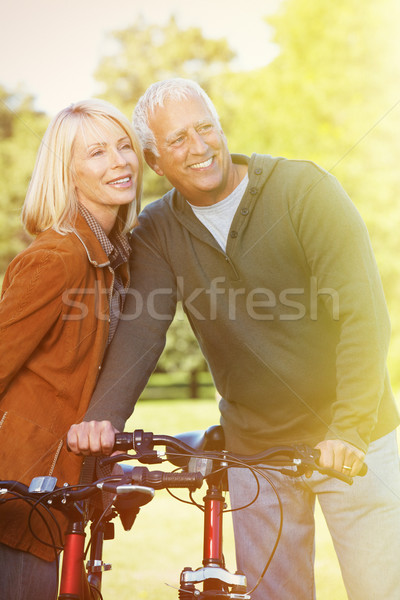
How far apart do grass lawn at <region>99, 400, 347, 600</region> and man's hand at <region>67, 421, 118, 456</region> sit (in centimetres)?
306

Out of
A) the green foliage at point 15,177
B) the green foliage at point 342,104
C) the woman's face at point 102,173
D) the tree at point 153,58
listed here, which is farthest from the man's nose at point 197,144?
the tree at point 153,58

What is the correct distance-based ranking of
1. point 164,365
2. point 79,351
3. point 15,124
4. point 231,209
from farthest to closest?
point 15,124 < point 164,365 < point 231,209 < point 79,351

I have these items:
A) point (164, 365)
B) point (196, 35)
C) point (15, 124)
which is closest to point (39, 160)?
point (164, 365)

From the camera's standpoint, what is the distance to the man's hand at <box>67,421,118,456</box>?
238 centimetres

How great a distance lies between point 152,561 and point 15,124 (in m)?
18.6

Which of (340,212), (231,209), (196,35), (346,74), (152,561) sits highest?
(196,35)

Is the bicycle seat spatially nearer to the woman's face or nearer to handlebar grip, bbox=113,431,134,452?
handlebar grip, bbox=113,431,134,452

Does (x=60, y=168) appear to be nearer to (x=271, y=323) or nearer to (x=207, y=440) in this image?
(x=271, y=323)

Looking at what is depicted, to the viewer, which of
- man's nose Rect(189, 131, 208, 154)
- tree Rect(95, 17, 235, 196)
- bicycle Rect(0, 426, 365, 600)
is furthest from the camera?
tree Rect(95, 17, 235, 196)

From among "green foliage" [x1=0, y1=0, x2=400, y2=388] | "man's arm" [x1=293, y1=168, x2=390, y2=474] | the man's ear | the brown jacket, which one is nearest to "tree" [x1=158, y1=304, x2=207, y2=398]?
"green foliage" [x1=0, y1=0, x2=400, y2=388]

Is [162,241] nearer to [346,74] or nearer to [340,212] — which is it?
[340,212]

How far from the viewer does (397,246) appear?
1396cm

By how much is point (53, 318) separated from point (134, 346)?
1.57 ft

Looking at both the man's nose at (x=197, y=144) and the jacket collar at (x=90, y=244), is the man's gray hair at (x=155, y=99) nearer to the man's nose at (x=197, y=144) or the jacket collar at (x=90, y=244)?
the man's nose at (x=197, y=144)
